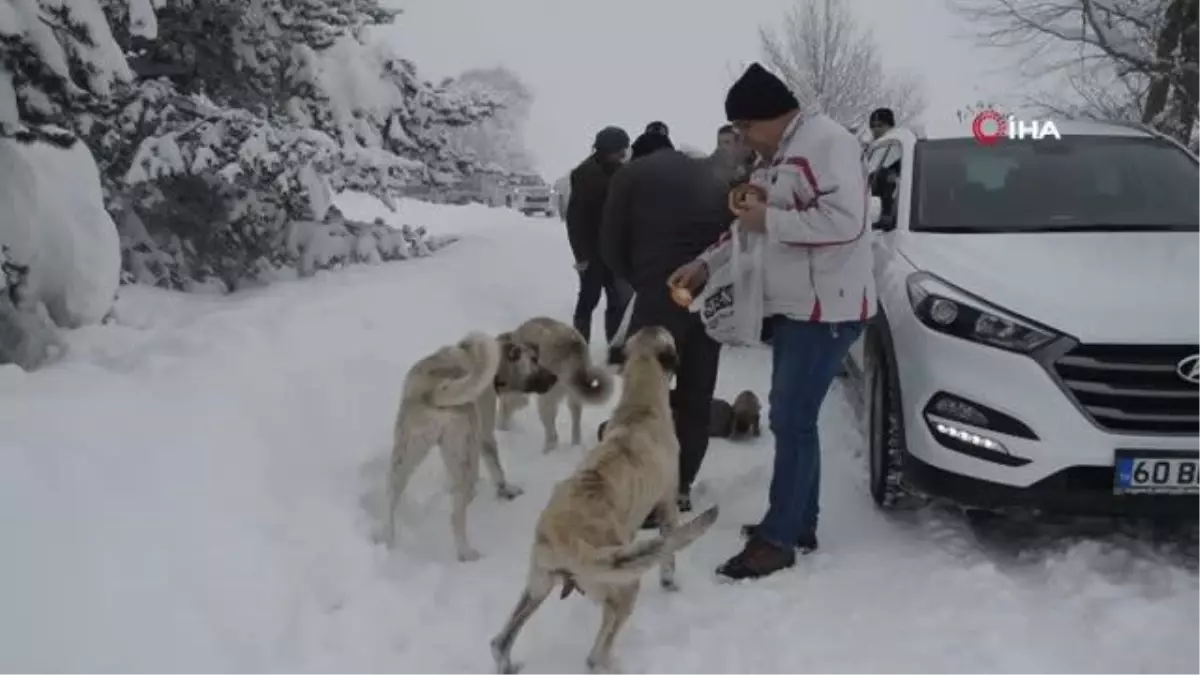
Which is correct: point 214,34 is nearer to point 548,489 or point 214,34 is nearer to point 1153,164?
point 548,489

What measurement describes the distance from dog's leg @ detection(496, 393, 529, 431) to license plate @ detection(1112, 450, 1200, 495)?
3527 mm

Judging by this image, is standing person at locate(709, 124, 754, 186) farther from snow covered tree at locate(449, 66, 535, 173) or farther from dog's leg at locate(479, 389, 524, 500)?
snow covered tree at locate(449, 66, 535, 173)

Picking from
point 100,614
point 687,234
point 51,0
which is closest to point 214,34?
point 51,0

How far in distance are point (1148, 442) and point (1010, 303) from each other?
76 centimetres

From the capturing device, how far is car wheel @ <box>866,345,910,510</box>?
4.71m

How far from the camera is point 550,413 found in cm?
638

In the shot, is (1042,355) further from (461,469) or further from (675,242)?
(461,469)

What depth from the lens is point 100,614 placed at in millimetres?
3324

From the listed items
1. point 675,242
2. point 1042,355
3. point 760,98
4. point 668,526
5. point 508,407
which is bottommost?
point 508,407

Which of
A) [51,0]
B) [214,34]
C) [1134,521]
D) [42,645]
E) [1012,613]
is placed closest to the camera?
[42,645]

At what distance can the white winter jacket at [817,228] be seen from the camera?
4.09 m

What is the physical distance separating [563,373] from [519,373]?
54 cm

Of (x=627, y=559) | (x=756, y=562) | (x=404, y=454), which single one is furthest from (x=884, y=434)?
(x=404, y=454)

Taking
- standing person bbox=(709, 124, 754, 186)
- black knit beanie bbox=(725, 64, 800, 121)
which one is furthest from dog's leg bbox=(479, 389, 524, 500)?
black knit beanie bbox=(725, 64, 800, 121)
